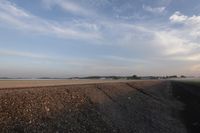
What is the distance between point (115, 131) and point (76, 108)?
3.36m

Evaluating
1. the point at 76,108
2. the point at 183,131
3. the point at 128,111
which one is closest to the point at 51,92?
the point at 76,108

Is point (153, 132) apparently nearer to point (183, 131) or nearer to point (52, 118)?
point (183, 131)

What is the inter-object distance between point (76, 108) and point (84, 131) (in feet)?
11.2

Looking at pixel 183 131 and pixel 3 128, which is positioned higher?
pixel 3 128

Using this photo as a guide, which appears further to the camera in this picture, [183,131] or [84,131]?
[183,131]

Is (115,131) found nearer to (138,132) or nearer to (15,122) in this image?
(138,132)

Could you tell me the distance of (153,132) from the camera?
74.1ft

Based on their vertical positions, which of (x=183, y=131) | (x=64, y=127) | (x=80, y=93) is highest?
(x=80, y=93)

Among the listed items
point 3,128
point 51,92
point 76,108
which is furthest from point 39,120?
point 51,92

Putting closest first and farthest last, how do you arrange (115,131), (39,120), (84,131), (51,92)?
1. (39,120)
2. (84,131)
3. (115,131)
4. (51,92)

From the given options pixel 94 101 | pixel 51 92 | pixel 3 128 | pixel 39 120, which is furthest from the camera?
pixel 94 101

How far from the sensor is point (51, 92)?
2327cm

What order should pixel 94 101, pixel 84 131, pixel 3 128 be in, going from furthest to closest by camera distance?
pixel 94 101 < pixel 84 131 < pixel 3 128

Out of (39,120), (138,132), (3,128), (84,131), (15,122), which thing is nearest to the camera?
(3,128)
